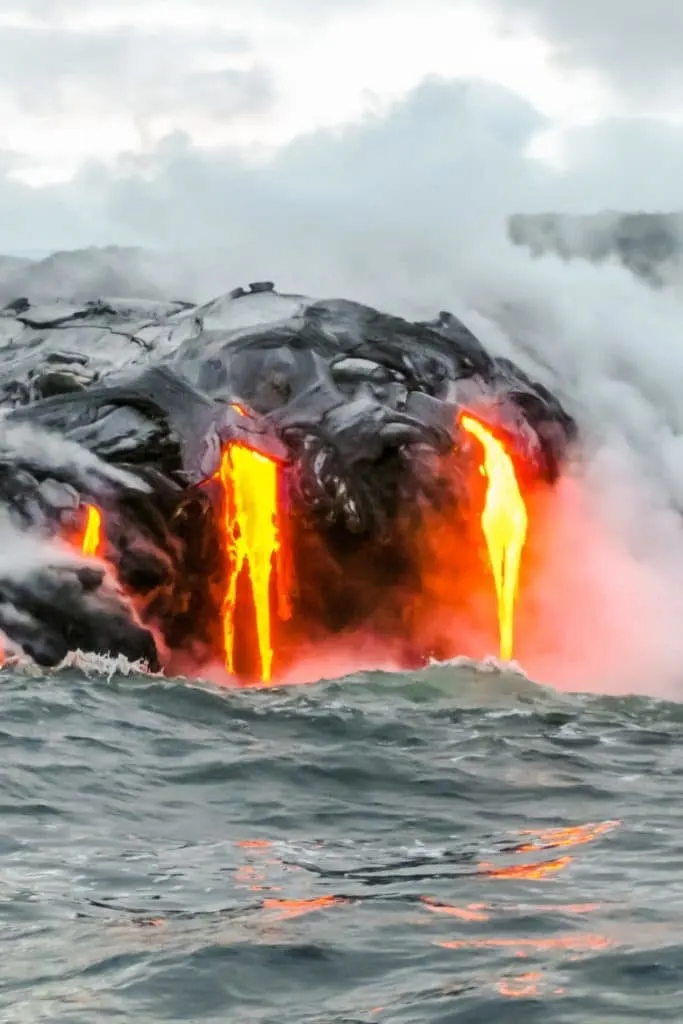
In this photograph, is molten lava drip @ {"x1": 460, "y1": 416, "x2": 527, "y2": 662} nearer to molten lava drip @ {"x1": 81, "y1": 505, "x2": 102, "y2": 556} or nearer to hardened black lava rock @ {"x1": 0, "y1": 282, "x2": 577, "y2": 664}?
hardened black lava rock @ {"x1": 0, "y1": 282, "x2": 577, "y2": 664}

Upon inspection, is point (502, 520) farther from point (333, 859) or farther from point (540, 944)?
point (540, 944)

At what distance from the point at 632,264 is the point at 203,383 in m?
11.4

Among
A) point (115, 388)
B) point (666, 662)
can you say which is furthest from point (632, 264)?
point (115, 388)

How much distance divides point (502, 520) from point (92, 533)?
5.51 m

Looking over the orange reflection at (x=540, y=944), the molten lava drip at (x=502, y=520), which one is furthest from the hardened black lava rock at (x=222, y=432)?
the orange reflection at (x=540, y=944)

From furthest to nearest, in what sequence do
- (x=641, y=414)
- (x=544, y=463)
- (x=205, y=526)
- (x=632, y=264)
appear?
(x=632, y=264) → (x=641, y=414) → (x=544, y=463) → (x=205, y=526)

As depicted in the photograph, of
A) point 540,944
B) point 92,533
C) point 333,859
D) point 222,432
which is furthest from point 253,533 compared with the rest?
point 540,944

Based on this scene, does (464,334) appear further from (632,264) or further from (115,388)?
(632,264)

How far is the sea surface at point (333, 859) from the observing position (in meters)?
5.39

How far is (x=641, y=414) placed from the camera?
21016 millimetres

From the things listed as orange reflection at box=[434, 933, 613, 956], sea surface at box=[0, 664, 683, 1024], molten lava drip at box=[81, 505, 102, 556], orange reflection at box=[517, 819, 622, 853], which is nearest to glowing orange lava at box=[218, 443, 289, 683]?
molten lava drip at box=[81, 505, 102, 556]

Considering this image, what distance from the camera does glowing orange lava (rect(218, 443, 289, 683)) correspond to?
659 inches

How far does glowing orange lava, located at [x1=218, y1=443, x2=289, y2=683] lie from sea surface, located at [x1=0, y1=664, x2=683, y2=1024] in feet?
12.8

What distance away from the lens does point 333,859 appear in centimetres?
746
